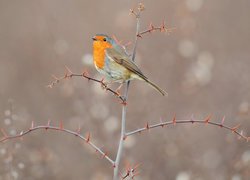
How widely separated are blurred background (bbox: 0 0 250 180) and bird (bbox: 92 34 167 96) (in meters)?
0.75

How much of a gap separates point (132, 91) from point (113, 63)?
210cm

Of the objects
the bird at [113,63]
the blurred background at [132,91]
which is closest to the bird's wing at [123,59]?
the bird at [113,63]

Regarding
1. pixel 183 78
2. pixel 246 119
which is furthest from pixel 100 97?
pixel 246 119

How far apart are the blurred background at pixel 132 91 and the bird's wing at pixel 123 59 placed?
85cm

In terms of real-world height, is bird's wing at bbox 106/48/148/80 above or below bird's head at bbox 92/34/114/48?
below

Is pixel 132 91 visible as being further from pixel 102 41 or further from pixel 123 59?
pixel 123 59

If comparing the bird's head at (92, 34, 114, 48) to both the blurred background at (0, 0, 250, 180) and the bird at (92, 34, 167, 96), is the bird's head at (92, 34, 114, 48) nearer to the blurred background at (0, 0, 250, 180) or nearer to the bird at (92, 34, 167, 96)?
the bird at (92, 34, 167, 96)

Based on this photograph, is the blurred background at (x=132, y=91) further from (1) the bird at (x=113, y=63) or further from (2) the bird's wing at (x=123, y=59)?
(2) the bird's wing at (x=123, y=59)

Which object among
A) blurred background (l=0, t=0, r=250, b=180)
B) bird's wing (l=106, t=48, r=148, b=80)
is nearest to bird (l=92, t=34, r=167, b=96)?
bird's wing (l=106, t=48, r=148, b=80)

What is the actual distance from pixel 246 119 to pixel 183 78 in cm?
187

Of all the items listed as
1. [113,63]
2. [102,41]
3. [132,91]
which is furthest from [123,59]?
[132,91]

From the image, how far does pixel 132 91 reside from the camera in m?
6.81

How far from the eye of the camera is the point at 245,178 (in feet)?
16.4

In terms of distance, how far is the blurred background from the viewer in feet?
18.4
